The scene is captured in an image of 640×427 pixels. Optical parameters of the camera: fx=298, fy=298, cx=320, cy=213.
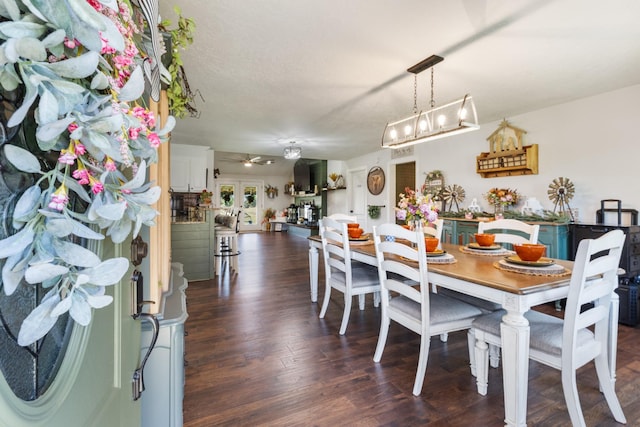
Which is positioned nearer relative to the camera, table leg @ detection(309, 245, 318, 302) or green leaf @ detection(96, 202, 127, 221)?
green leaf @ detection(96, 202, 127, 221)

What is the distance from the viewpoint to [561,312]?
3.28 meters

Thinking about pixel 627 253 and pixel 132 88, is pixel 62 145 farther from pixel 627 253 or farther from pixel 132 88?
pixel 627 253

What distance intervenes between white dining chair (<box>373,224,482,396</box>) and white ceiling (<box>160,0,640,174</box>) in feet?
4.93

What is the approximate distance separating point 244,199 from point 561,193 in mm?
10918

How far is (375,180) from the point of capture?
738 cm

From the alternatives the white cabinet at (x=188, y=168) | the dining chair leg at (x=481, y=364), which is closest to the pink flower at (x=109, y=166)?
the dining chair leg at (x=481, y=364)

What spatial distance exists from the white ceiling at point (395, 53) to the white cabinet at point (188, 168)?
8.08 ft

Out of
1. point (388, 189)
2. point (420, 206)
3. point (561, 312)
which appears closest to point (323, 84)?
point (420, 206)

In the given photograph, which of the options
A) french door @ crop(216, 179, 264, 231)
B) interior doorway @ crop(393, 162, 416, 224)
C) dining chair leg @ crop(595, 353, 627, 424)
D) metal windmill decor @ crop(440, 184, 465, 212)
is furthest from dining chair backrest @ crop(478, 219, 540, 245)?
french door @ crop(216, 179, 264, 231)

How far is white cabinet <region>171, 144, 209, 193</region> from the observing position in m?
6.25

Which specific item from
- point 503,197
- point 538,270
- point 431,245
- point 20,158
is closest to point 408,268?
point 431,245

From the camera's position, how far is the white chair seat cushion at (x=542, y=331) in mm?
1535

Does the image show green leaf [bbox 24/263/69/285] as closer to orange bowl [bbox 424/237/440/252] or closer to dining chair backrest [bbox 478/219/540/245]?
orange bowl [bbox 424/237/440/252]

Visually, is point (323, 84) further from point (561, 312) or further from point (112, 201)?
point (561, 312)
